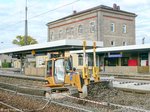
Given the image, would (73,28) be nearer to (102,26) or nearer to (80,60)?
(102,26)

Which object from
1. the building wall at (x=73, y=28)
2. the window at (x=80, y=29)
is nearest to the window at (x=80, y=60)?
the building wall at (x=73, y=28)

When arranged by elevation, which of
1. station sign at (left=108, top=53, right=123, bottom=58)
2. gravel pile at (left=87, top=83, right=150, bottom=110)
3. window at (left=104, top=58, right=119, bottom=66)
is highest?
station sign at (left=108, top=53, right=123, bottom=58)

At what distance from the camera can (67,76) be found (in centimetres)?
1526

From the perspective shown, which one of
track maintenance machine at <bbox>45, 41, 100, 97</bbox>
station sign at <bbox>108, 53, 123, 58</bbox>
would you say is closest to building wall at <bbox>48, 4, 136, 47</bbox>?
station sign at <bbox>108, 53, 123, 58</bbox>

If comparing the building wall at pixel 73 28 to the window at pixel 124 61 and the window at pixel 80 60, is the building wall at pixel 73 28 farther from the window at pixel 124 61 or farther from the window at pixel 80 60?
the window at pixel 124 61

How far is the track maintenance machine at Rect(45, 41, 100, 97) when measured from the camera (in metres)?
14.4

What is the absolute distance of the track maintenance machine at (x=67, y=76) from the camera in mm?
14379

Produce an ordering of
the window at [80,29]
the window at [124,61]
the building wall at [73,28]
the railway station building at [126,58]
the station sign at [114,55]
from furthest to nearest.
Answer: the window at [80,29], the building wall at [73,28], the window at [124,61], the station sign at [114,55], the railway station building at [126,58]

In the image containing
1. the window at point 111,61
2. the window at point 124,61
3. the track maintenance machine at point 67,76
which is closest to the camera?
the track maintenance machine at point 67,76

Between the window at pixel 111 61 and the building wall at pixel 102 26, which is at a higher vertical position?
the building wall at pixel 102 26

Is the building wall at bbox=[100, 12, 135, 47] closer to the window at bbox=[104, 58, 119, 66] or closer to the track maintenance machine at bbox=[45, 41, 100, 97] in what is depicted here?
the window at bbox=[104, 58, 119, 66]

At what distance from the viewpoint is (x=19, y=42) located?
111 m

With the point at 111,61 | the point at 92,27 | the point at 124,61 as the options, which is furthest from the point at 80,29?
the point at 124,61

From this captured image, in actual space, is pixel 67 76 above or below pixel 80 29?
below
